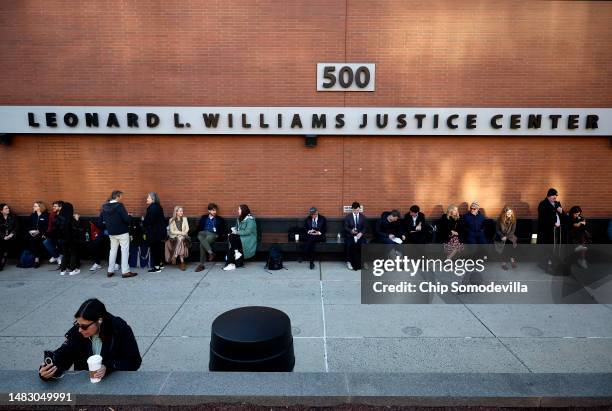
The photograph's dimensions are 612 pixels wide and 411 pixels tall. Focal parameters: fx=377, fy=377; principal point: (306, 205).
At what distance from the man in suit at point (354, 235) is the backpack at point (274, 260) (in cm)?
154

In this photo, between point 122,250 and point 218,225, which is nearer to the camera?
point 122,250

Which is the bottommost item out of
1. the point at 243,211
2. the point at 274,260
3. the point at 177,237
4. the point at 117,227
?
the point at 274,260

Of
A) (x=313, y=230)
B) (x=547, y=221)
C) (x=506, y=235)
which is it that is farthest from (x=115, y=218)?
(x=547, y=221)

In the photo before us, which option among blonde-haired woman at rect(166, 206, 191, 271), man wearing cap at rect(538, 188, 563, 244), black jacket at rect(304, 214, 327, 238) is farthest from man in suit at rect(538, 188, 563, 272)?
blonde-haired woman at rect(166, 206, 191, 271)

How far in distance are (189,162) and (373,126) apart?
Result: 14.5ft

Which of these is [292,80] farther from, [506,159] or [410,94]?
[506,159]

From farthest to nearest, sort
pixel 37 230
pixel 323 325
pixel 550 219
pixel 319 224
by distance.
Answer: pixel 319 224 → pixel 37 230 → pixel 550 219 → pixel 323 325

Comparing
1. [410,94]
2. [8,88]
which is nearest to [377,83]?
[410,94]

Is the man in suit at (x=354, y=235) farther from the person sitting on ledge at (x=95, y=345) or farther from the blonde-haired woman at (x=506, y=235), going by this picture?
the person sitting on ledge at (x=95, y=345)

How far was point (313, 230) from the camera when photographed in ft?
28.5

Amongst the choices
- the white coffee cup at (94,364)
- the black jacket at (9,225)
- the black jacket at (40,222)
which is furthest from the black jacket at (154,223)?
the white coffee cup at (94,364)

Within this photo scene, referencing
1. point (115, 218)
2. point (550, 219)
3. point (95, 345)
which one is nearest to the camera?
point (95, 345)

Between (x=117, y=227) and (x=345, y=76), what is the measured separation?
19.5 feet

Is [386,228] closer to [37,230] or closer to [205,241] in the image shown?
[205,241]
